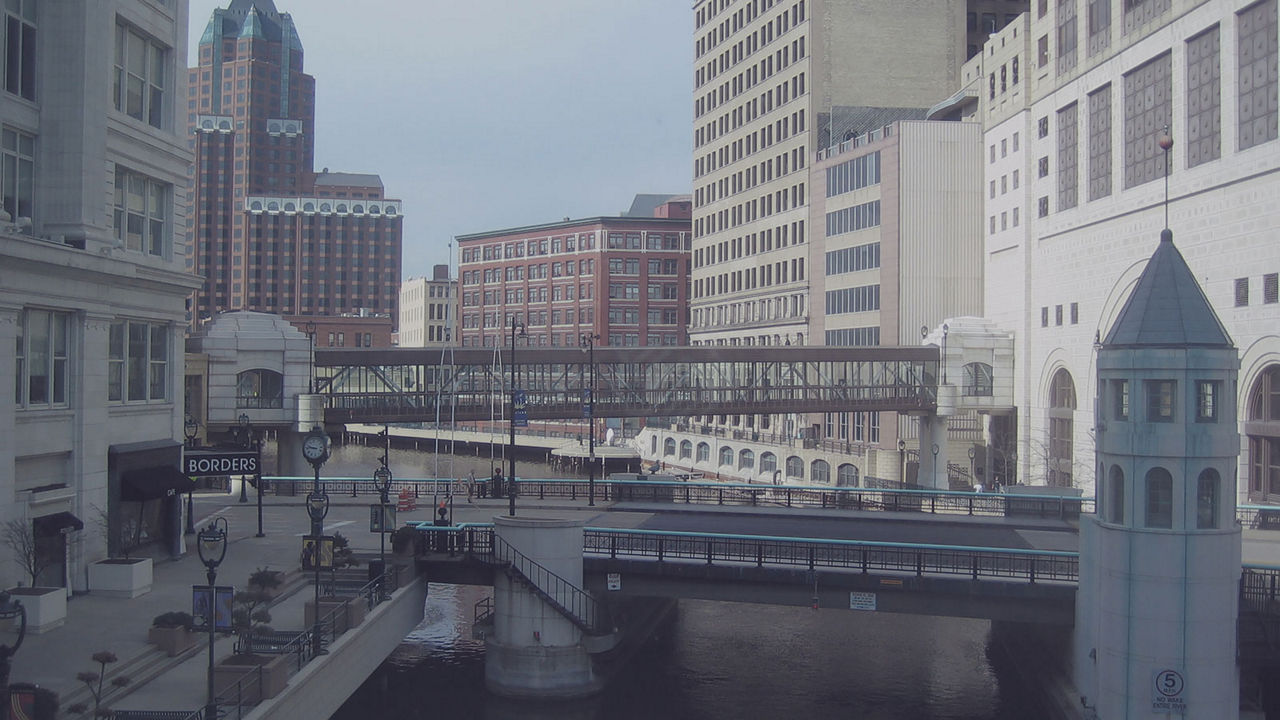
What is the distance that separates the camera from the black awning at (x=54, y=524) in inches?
1022

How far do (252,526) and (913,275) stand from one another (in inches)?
1963

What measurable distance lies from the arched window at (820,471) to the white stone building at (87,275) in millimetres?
56342

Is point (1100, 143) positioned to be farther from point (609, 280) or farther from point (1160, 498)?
point (609, 280)

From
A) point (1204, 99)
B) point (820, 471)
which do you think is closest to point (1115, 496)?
point (1204, 99)

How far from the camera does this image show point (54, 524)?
26266 mm

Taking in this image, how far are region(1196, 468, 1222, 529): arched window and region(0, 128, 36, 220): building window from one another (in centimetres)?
2781

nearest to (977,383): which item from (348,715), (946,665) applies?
(946,665)

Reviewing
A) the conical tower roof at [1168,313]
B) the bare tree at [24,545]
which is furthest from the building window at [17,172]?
the conical tower roof at [1168,313]

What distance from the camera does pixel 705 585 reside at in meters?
31.6

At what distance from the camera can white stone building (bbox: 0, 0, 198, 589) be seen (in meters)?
26.0

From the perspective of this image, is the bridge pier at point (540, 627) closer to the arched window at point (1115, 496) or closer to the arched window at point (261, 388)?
the arched window at point (1115, 496)

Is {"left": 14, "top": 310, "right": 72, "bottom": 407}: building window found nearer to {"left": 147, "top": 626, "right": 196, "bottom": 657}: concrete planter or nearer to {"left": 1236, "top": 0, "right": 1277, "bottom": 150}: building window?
{"left": 147, "top": 626, "right": 196, "bottom": 657}: concrete planter

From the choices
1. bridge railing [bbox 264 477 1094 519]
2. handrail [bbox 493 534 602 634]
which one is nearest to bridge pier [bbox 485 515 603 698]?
handrail [bbox 493 534 602 634]

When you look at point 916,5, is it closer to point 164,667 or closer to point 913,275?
point 913,275
